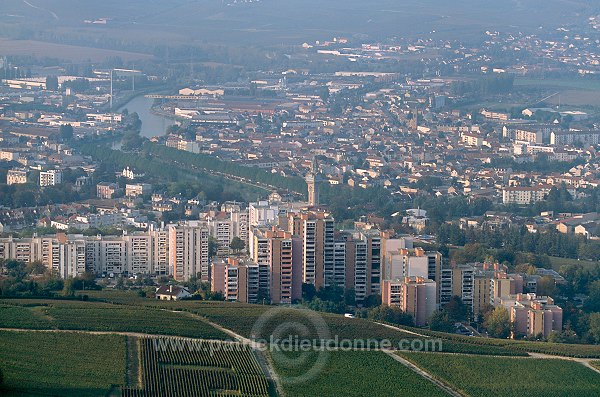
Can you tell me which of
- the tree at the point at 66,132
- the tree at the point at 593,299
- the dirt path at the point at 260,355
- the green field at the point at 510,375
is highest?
the dirt path at the point at 260,355

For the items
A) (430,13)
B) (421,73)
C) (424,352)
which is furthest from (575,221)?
(430,13)

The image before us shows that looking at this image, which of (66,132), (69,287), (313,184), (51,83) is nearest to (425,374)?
(69,287)

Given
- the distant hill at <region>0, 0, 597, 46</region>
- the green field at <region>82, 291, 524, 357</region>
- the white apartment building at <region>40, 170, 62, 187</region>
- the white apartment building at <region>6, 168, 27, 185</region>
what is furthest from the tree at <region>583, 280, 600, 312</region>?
the distant hill at <region>0, 0, 597, 46</region>

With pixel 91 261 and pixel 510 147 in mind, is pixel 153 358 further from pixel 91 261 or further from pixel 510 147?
pixel 510 147

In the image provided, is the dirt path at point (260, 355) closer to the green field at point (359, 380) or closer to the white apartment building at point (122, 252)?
the green field at point (359, 380)

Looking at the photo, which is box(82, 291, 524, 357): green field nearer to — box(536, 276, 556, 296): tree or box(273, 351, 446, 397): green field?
box(273, 351, 446, 397): green field

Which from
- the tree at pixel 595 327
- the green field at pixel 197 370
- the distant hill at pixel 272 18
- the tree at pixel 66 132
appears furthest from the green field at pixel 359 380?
the distant hill at pixel 272 18
